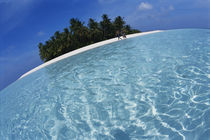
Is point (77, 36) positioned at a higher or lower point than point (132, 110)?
higher

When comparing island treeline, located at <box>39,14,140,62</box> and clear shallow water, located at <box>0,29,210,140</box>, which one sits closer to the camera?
clear shallow water, located at <box>0,29,210,140</box>

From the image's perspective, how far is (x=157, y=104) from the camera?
4.07 m

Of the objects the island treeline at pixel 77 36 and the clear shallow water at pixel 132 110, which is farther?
the island treeline at pixel 77 36

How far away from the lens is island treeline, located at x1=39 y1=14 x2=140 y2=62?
2864 cm

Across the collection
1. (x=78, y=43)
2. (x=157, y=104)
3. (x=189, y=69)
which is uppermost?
(x=78, y=43)

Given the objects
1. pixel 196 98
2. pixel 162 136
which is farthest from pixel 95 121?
pixel 196 98

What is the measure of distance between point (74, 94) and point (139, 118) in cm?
366

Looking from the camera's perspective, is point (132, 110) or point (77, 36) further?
point (77, 36)

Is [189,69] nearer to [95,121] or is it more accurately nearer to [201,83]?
[201,83]

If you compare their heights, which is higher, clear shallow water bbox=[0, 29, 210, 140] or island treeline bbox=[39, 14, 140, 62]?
island treeline bbox=[39, 14, 140, 62]

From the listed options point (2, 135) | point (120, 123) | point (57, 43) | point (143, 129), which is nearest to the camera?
point (143, 129)

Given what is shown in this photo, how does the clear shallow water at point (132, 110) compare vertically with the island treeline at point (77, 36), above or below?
below

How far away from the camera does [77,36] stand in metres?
30.4

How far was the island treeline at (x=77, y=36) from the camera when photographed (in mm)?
28641
